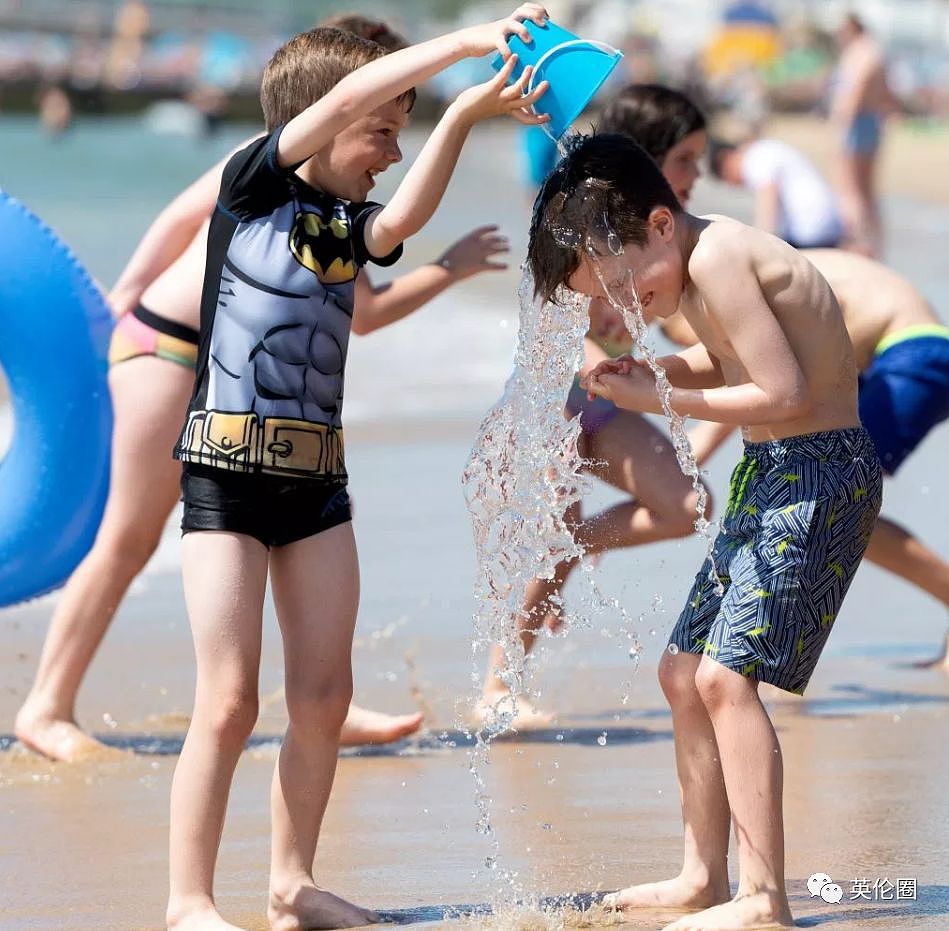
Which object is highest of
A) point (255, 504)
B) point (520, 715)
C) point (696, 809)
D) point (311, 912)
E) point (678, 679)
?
point (255, 504)

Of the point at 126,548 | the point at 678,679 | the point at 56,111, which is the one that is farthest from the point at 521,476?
the point at 56,111

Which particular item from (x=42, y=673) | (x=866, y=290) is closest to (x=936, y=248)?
(x=866, y=290)

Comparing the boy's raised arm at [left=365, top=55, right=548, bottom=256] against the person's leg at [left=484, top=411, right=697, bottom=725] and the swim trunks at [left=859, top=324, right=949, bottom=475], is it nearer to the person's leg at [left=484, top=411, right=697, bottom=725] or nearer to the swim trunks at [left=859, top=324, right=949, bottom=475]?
the person's leg at [left=484, top=411, right=697, bottom=725]

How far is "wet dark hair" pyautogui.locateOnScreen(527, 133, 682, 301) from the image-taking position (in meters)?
3.01

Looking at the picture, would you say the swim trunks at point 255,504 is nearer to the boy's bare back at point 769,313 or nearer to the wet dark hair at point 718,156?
the boy's bare back at point 769,313

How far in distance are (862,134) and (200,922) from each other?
1171 centimetres

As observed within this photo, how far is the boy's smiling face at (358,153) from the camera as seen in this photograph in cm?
312

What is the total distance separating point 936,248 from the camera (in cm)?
1878

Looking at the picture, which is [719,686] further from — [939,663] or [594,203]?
[939,663]

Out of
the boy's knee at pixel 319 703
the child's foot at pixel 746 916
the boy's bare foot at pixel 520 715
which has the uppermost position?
the boy's knee at pixel 319 703

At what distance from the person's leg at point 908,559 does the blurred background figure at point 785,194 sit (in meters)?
2.23

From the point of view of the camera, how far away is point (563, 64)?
296 centimetres

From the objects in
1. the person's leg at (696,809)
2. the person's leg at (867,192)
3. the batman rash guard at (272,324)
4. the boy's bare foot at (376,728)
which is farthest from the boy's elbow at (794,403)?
the person's leg at (867,192)

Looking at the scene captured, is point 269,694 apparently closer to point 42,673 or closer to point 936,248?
point 42,673
